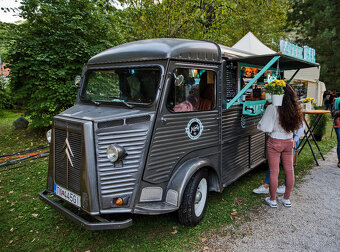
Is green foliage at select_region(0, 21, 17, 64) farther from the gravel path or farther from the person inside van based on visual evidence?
the gravel path

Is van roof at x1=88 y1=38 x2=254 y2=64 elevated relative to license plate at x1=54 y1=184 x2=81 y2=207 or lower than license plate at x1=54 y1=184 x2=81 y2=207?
elevated

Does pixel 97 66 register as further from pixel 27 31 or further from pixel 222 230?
pixel 27 31

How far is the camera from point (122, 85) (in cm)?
359

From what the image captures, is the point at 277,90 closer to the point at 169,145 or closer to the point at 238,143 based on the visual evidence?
the point at 238,143

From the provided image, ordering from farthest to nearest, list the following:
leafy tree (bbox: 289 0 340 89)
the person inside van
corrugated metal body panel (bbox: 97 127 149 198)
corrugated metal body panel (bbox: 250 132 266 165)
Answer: leafy tree (bbox: 289 0 340 89) < corrugated metal body panel (bbox: 250 132 266 165) < the person inside van < corrugated metal body panel (bbox: 97 127 149 198)

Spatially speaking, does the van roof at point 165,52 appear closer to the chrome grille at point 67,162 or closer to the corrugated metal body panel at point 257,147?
the chrome grille at point 67,162

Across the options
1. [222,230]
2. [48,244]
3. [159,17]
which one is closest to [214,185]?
[222,230]

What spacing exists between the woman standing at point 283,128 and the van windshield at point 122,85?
2.04 m

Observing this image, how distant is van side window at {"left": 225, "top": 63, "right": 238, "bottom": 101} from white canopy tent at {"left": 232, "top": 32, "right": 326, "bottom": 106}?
363 cm

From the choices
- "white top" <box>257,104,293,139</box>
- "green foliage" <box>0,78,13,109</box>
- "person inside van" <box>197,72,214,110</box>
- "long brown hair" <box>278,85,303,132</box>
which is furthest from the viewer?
"green foliage" <box>0,78,13,109</box>

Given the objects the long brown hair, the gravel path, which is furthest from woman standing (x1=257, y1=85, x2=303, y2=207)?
the gravel path

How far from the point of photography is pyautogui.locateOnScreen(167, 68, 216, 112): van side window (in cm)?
328

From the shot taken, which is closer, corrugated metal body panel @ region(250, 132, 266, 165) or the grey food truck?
the grey food truck

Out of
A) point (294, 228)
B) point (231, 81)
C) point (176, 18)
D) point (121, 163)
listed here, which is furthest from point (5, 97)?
point (294, 228)
